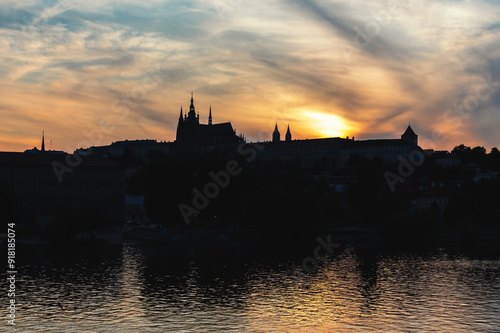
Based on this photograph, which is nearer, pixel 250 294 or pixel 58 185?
pixel 250 294

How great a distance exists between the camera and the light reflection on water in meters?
39.9

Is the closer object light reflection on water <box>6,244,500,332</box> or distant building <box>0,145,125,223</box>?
light reflection on water <box>6,244,500,332</box>

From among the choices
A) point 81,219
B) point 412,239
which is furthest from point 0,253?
point 412,239

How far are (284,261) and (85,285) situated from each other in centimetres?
2509

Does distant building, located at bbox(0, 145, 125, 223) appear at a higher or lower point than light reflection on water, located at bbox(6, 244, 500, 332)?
higher

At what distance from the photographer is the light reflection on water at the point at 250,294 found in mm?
39938

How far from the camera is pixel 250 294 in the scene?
165 feet

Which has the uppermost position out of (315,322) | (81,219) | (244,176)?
(244,176)

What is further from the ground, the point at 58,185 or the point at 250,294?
the point at 58,185

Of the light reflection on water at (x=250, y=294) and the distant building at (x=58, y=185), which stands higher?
the distant building at (x=58, y=185)

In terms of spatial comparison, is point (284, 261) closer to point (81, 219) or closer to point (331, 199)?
point (81, 219)

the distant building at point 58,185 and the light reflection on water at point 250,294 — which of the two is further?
the distant building at point 58,185

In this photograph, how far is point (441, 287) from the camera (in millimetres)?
54594

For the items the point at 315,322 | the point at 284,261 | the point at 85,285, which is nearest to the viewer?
Result: the point at 315,322
